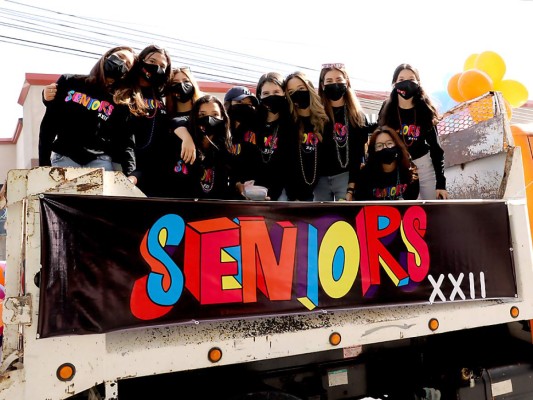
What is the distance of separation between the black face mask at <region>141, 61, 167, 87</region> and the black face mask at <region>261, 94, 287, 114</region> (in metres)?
0.79

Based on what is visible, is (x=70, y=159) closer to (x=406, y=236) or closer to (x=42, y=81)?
(x=406, y=236)

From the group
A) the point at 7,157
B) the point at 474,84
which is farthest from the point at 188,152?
the point at 7,157

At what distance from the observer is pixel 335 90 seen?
3441 mm

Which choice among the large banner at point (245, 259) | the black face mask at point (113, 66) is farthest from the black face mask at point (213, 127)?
the large banner at point (245, 259)

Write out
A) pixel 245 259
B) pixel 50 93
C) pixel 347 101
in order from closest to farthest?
1. pixel 245 259
2. pixel 50 93
3. pixel 347 101

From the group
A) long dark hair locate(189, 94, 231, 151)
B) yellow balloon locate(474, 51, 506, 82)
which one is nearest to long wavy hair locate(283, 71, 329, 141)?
long dark hair locate(189, 94, 231, 151)

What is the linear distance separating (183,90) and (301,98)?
884mm

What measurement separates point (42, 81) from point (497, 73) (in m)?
11.1

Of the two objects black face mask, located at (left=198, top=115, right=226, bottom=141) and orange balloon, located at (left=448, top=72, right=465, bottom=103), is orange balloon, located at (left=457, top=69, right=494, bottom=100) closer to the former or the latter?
orange balloon, located at (left=448, top=72, right=465, bottom=103)

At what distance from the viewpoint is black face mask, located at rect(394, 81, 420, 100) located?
137 inches

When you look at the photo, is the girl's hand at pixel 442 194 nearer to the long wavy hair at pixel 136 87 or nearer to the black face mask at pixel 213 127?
the black face mask at pixel 213 127

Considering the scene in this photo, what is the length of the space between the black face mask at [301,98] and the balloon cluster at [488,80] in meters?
3.78

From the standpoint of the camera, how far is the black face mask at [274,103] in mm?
3365

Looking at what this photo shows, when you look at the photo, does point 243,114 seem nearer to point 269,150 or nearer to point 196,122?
point 269,150
